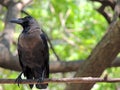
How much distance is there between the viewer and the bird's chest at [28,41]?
396 cm

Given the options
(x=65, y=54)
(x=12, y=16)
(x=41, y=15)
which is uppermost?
(x=12, y=16)

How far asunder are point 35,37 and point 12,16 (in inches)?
62.6

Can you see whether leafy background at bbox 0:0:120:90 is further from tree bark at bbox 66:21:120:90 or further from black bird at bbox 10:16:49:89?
black bird at bbox 10:16:49:89

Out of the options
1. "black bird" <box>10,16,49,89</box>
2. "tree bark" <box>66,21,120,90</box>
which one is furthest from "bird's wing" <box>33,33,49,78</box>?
"tree bark" <box>66,21,120,90</box>

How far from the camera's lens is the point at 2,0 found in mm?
5637

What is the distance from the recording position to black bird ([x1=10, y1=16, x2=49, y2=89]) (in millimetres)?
3990

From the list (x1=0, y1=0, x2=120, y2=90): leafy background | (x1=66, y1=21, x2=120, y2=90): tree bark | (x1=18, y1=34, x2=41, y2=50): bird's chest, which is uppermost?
(x1=18, y1=34, x2=41, y2=50): bird's chest

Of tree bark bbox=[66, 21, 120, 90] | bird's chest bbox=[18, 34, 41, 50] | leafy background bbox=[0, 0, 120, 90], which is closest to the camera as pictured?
bird's chest bbox=[18, 34, 41, 50]

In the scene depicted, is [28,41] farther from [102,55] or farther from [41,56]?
[102,55]

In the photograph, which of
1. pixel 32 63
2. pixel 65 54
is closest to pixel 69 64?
pixel 32 63

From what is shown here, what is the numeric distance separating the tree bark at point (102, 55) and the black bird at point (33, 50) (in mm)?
589

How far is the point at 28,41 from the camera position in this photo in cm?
396

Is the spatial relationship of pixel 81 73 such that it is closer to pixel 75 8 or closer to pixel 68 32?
pixel 75 8

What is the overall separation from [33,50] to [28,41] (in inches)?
4.5
